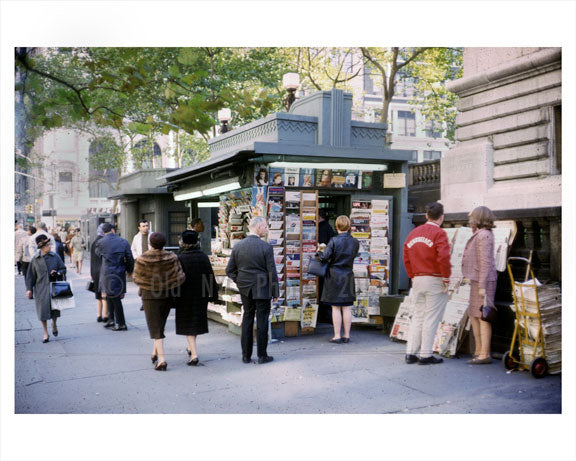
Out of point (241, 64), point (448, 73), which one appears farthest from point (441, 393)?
point (448, 73)

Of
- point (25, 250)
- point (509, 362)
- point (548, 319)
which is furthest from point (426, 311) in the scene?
point (25, 250)

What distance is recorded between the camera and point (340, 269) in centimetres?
777

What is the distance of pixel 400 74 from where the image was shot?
60.9 ft

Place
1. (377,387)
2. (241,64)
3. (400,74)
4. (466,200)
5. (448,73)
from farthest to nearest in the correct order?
1. (400,74)
2. (448,73)
3. (241,64)
4. (466,200)
5. (377,387)

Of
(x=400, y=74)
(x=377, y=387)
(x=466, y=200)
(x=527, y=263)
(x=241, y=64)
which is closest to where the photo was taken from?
(x=377, y=387)

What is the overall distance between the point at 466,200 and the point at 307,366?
420cm

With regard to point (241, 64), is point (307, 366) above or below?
below

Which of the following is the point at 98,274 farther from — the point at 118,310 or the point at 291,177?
the point at 291,177

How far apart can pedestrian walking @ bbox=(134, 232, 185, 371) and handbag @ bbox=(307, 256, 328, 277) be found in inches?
77.6

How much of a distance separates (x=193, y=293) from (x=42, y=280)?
2679mm

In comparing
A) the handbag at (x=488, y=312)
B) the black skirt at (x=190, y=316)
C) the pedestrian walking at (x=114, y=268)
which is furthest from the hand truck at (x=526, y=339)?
the pedestrian walking at (x=114, y=268)

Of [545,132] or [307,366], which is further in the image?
[545,132]
